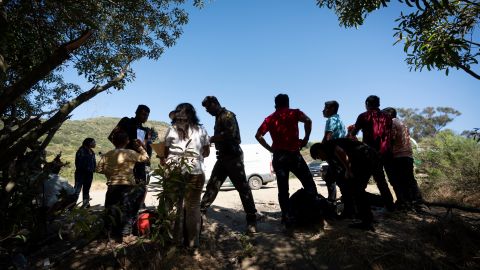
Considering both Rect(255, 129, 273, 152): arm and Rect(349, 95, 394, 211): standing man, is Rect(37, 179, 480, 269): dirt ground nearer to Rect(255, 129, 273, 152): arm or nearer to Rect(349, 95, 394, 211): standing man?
Rect(349, 95, 394, 211): standing man

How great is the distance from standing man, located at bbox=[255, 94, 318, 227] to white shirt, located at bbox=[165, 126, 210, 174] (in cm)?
118

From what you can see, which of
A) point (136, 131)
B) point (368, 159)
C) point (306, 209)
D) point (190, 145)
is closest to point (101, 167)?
point (136, 131)

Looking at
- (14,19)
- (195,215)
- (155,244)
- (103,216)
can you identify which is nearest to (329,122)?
(195,215)

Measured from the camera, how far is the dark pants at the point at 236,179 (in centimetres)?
432

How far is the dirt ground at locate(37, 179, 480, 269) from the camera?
3455 millimetres

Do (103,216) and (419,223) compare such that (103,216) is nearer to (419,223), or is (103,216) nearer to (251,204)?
(251,204)

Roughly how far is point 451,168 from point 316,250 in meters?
7.30

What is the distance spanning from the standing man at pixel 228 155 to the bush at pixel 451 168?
5.56 m

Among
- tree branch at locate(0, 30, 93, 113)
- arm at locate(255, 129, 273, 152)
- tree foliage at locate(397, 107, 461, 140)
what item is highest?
tree foliage at locate(397, 107, 461, 140)

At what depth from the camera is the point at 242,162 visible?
14.5ft

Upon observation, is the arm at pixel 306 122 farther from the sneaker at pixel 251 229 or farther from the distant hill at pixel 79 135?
the distant hill at pixel 79 135

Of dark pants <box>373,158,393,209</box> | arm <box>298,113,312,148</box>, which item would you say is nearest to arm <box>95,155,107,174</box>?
arm <box>298,113,312,148</box>

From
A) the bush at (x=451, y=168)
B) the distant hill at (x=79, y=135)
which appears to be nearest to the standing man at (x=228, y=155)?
the bush at (x=451, y=168)

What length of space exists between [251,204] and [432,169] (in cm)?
766
